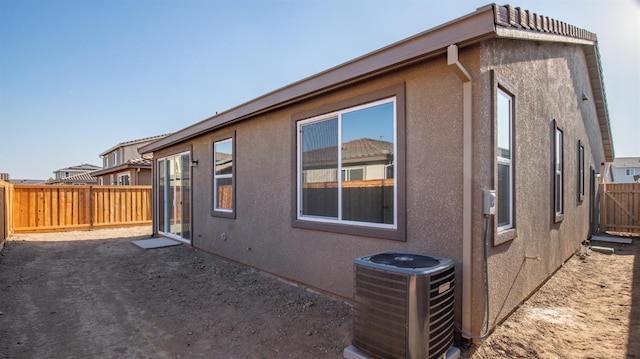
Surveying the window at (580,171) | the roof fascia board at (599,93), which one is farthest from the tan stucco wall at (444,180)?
the roof fascia board at (599,93)

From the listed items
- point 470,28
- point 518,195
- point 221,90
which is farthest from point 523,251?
point 221,90

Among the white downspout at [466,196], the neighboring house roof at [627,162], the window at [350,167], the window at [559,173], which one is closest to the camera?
the white downspout at [466,196]

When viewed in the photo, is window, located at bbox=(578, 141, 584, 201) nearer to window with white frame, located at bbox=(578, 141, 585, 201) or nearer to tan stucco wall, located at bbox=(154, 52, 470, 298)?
window with white frame, located at bbox=(578, 141, 585, 201)

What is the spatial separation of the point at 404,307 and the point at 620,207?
13.1m

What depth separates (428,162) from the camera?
333 cm

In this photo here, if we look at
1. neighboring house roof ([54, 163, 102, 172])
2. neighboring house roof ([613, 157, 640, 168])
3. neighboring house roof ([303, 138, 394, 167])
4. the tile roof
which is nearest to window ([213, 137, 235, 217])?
neighboring house roof ([303, 138, 394, 167])

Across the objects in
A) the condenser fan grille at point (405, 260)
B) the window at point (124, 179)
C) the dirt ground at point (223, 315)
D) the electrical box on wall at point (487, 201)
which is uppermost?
the window at point (124, 179)

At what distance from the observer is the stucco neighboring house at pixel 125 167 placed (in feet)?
55.6

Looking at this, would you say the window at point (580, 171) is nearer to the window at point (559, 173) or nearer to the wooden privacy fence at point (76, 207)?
the window at point (559, 173)

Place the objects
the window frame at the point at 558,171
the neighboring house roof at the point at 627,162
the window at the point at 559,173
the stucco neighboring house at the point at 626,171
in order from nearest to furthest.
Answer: the window frame at the point at 558,171 → the window at the point at 559,173 → the stucco neighboring house at the point at 626,171 → the neighboring house roof at the point at 627,162

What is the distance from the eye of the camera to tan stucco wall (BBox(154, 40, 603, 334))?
3.11m

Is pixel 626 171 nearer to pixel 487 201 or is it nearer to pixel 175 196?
pixel 487 201

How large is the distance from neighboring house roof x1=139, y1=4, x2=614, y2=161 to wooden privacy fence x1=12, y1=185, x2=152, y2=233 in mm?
8981

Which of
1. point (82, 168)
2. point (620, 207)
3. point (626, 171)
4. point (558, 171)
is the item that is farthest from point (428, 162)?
point (82, 168)
